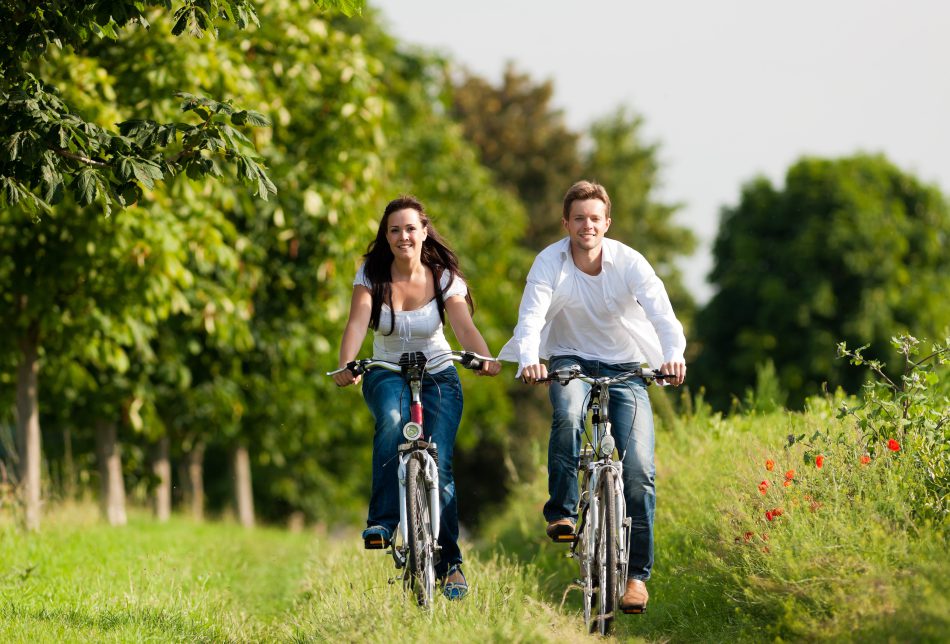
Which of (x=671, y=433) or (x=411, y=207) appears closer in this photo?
(x=411, y=207)

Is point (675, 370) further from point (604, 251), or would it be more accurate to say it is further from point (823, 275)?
point (823, 275)

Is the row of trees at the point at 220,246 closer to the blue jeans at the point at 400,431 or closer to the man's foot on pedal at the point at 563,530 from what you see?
the blue jeans at the point at 400,431

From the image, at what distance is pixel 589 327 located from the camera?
694cm

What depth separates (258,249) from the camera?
48.8 feet

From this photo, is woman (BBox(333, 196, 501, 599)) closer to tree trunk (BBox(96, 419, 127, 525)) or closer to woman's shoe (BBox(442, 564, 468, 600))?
woman's shoe (BBox(442, 564, 468, 600))

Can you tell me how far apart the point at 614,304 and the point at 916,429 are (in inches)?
64.7

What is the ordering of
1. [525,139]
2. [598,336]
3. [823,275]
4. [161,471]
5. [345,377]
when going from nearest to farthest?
[345,377] < [598,336] < [161,471] < [823,275] < [525,139]

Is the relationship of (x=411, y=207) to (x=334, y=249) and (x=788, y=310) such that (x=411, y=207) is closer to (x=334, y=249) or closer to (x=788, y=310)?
(x=334, y=249)

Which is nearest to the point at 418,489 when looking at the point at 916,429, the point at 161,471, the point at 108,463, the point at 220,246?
the point at 916,429

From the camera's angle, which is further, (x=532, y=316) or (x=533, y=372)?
(x=532, y=316)

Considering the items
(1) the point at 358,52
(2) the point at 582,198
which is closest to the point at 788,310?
(1) the point at 358,52

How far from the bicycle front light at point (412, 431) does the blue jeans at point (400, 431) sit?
0.16 m

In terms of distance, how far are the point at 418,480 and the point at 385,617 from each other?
0.79m

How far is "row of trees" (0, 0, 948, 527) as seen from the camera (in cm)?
712
